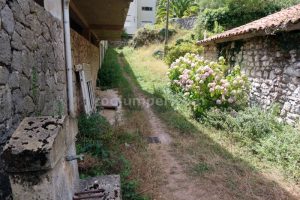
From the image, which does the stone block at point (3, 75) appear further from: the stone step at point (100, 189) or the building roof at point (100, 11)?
the building roof at point (100, 11)

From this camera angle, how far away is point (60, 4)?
406cm

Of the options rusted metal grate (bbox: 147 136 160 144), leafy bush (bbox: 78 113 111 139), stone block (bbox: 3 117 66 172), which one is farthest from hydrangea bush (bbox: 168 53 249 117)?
stone block (bbox: 3 117 66 172)

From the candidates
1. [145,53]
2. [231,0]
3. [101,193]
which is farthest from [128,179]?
[145,53]

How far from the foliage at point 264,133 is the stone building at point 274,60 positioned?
0.37 metres

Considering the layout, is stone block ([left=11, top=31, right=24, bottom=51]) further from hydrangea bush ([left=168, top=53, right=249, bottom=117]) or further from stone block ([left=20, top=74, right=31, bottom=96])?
hydrangea bush ([left=168, top=53, right=249, bottom=117])

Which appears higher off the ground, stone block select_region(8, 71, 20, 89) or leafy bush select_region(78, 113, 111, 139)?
stone block select_region(8, 71, 20, 89)

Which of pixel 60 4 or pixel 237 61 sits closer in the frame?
pixel 60 4

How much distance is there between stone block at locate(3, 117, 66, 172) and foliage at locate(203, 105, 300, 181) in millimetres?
3807

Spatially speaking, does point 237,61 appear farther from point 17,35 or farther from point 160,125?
point 17,35

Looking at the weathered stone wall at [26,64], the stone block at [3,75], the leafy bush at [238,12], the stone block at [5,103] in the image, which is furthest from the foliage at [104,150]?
the leafy bush at [238,12]

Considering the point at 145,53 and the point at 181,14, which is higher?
the point at 181,14

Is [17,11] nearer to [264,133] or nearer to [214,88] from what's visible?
[264,133]

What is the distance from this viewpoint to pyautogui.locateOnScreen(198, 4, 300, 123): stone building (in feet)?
17.6

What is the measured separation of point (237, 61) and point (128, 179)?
234 inches
